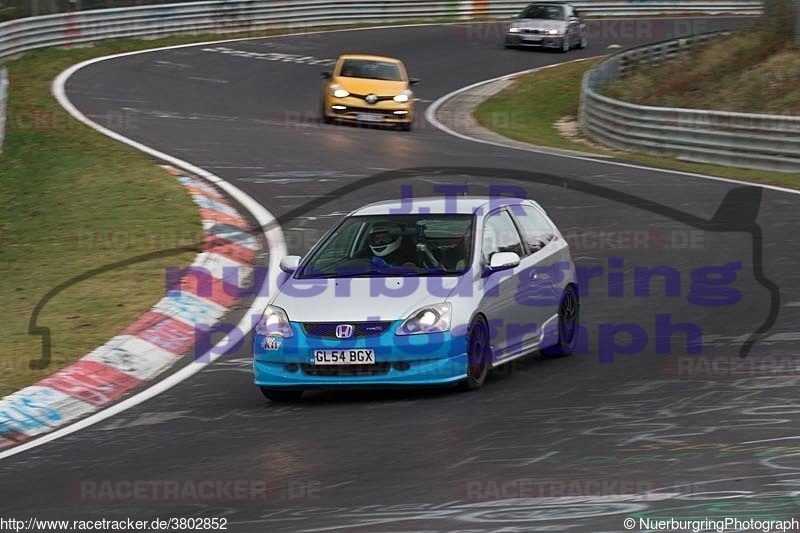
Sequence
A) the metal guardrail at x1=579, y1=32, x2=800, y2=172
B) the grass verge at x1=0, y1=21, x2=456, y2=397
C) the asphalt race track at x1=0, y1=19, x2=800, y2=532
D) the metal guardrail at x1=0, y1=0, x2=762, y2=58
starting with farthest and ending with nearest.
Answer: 1. the metal guardrail at x1=0, y1=0, x2=762, y2=58
2. the metal guardrail at x1=579, y1=32, x2=800, y2=172
3. the grass verge at x1=0, y1=21, x2=456, y2=397
4. the asphalt race track at x1=0, y1=19, x2=800, y2=532

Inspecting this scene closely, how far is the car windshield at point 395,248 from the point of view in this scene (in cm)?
→ 1048

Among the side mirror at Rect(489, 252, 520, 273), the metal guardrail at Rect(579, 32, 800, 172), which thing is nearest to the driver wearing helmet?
the side mirror at Rect(489, 252, 520, 273)

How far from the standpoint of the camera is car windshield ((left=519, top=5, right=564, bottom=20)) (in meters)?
45.7

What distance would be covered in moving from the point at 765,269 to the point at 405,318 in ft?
19.3

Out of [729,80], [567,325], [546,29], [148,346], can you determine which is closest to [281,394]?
[148,346]

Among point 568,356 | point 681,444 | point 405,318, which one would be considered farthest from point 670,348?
point 681,444

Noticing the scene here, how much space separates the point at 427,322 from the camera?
983 cm

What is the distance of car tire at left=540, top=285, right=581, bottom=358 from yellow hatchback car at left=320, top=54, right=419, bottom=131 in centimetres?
1687

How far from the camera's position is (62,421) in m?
9.98

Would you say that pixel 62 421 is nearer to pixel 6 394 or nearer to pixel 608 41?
pixel 6 394

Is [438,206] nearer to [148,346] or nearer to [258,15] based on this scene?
[148,346]

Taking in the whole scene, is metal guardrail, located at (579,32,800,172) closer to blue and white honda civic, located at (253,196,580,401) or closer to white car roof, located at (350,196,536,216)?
blue and white honda civic, located at (253,196,580,401)

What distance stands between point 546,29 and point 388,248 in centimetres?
3543

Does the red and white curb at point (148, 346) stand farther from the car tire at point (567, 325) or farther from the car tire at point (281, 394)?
the car tire at point (567, 325)
